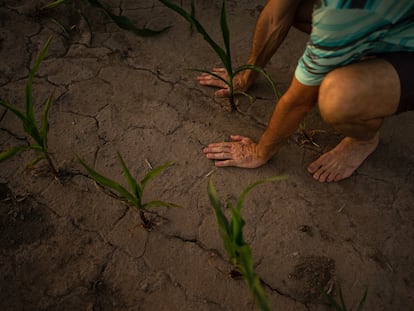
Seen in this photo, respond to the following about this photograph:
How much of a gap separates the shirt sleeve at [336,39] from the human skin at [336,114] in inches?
1.5

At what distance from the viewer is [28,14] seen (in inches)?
81.1

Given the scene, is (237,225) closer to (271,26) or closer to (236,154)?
(236,154)

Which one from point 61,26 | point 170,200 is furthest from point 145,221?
point 61,26

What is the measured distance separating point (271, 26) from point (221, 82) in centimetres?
38

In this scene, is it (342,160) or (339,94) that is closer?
(339,94)

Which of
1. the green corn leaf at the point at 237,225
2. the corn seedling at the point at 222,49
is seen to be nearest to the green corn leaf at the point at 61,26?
the corn seedling at the point at 222,49

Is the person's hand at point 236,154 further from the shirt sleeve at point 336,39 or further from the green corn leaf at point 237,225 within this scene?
the green corn leaf at point 237,225

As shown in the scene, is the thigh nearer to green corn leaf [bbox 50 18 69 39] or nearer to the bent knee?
the bent knee

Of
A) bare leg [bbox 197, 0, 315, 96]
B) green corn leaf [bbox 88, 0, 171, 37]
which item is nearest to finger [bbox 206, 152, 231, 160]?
bare leg [bbox 197, 0, 315, 96]

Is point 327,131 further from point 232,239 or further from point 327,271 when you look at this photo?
point 232,239

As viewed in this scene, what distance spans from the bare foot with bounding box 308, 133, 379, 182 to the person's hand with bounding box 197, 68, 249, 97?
505 millimetres

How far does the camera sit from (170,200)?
1493mm

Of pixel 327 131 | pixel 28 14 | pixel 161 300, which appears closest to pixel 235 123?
pixel 327 131

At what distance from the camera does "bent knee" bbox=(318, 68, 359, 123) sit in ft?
3.82
